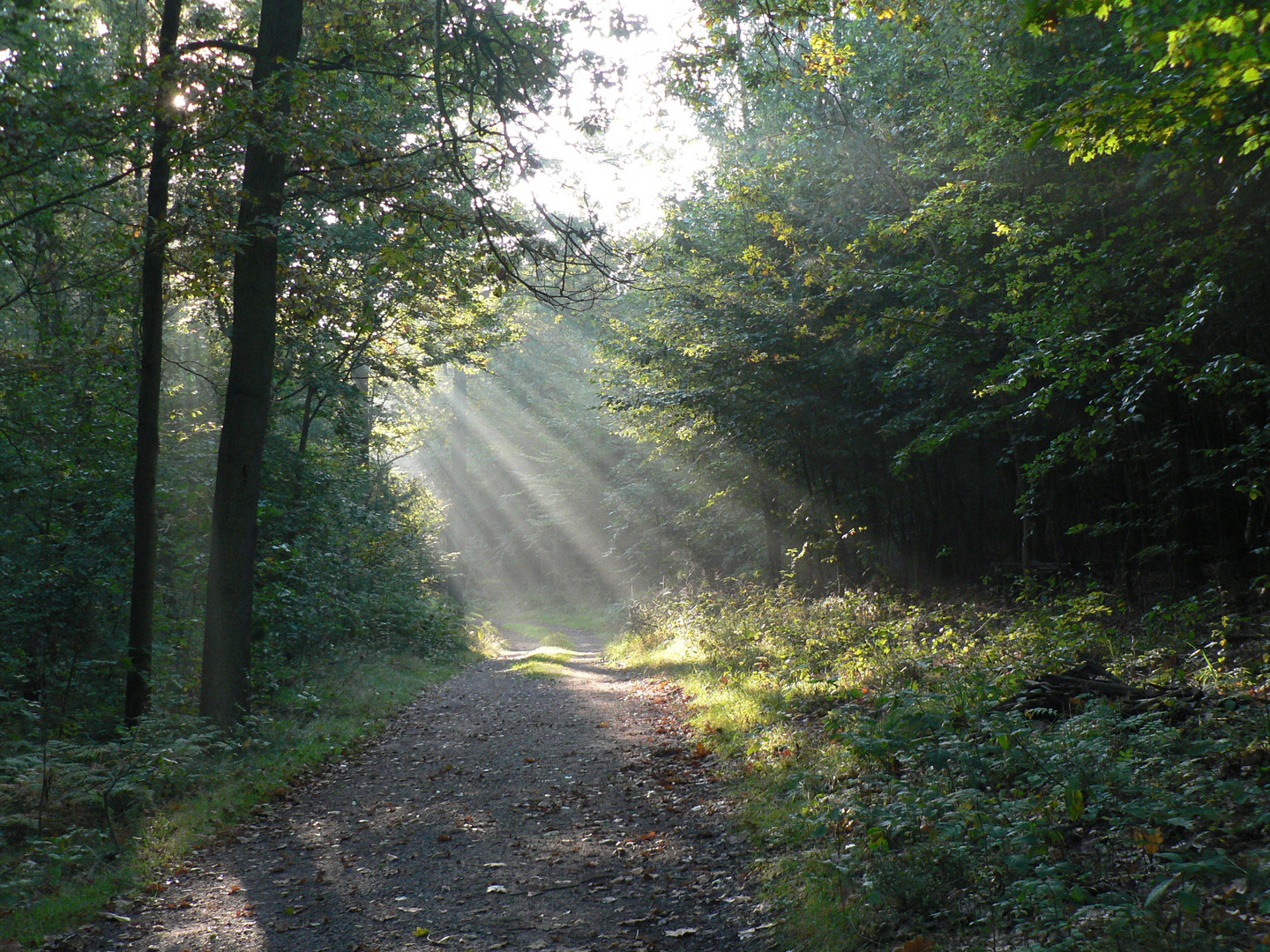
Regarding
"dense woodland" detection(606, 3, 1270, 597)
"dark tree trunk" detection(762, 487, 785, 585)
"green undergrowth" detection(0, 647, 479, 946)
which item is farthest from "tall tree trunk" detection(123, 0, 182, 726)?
"dark tree trunk" detection(762, 487, 785, 585)

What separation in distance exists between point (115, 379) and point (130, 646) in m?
4.08

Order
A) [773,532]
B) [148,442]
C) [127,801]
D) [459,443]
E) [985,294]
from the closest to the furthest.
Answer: [127,801] → [148,442] → [985,294] → [773,532] → [459,443]

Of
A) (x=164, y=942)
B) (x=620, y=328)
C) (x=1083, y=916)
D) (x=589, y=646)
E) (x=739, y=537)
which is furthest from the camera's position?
(x=589, y=646)

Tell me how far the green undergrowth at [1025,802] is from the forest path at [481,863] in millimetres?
497

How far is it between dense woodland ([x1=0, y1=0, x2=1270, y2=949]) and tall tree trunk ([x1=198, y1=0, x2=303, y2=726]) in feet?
0.12

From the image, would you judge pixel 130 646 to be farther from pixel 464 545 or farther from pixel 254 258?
pixel 464 545

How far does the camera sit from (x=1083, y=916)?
318cm

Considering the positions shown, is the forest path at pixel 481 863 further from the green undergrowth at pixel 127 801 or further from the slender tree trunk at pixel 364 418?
the slender tree trunk at pixel 364 418

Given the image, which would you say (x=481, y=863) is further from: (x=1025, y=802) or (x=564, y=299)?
(x=564, y=299)

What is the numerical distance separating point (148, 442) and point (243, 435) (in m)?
0.99

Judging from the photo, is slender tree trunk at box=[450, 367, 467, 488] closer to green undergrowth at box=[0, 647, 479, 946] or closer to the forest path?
green undergrowth at box=[0, 647, 479, 946]

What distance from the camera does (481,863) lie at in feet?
18.2

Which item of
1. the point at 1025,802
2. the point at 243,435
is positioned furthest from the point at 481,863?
the point at 243,435

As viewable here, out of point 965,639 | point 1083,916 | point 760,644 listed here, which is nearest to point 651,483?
point 760,644
